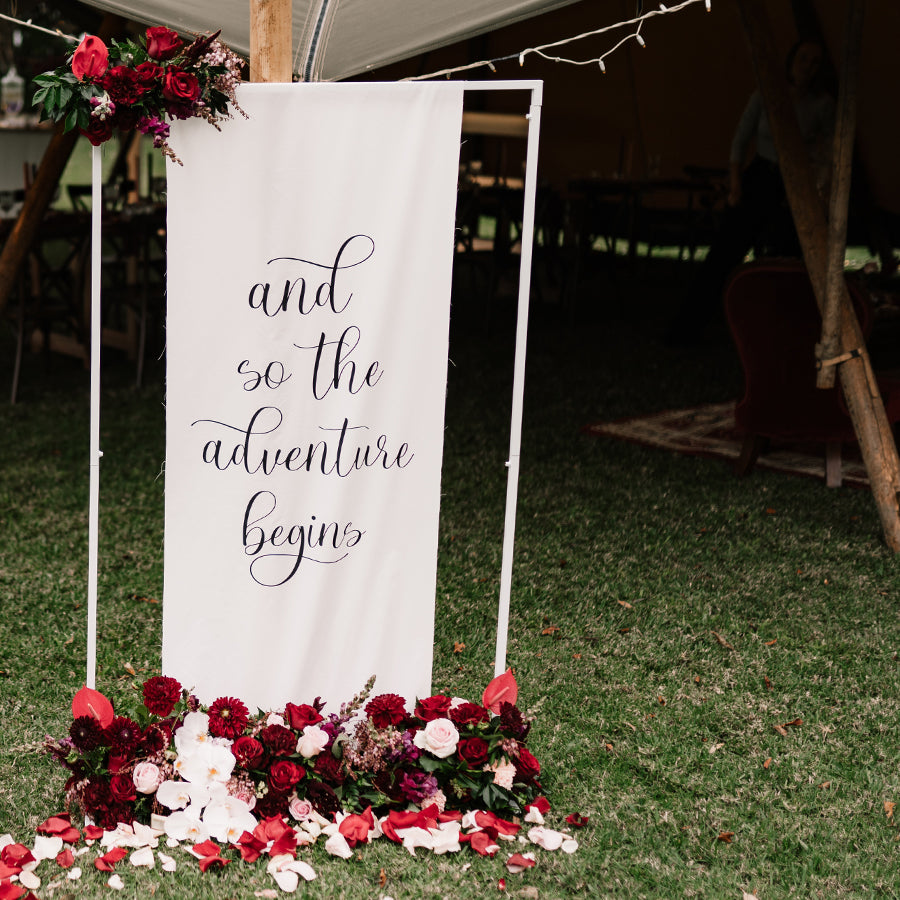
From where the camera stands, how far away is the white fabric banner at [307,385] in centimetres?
241

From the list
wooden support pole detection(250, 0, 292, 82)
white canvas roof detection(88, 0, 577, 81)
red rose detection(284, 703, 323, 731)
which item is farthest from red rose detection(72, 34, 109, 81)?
red rose detection(284, 703, 323, 731)

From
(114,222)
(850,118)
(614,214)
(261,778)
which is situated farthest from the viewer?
(614,214)

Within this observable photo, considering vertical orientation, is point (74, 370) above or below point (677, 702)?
above

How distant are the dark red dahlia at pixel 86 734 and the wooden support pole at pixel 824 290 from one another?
309 centimetres

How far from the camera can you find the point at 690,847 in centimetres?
251

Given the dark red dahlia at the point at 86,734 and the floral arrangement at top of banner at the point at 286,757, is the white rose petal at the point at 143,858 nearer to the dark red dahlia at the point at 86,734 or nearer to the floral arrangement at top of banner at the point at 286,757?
the floral arrangement at top of banner at the point at 286,757

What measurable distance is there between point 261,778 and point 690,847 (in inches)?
38.0

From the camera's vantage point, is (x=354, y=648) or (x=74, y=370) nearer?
(x=354, y=648)

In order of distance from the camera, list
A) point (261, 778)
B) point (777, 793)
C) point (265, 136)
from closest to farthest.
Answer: point (265, 136), point (261, 778), point (777, 793)

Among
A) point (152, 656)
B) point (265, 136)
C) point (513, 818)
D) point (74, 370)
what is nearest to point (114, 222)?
point (74, 370)

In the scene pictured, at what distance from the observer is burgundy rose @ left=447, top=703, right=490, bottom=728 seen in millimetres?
2607

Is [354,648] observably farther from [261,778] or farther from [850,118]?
[850,118]

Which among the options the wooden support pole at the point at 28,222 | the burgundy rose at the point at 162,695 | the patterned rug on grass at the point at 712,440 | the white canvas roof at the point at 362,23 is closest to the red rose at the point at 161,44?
the white canvas roof at the point at 362,23

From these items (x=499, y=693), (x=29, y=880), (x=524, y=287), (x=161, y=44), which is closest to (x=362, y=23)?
(x=161, y=44)
